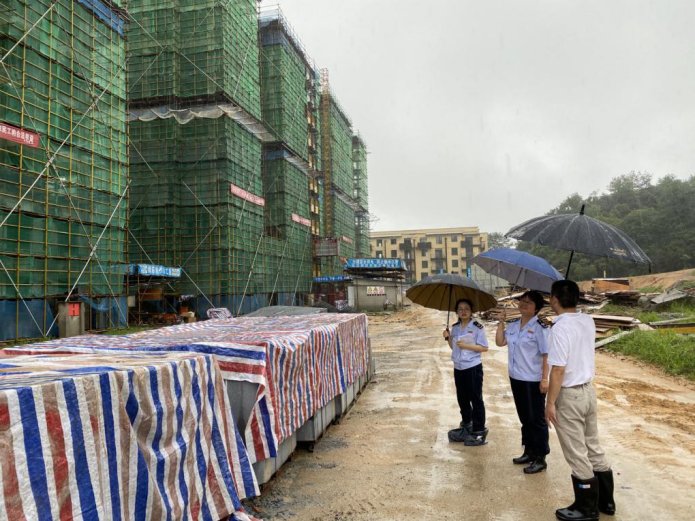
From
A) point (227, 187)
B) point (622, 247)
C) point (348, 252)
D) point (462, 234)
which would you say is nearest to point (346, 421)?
point (622, 247)

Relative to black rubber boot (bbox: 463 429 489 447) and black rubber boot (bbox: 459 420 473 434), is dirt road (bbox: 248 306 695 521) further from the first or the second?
black rubber boot (bbox: 459 420 473 434)

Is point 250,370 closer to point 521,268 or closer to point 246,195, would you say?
point 521,268

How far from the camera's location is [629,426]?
7168mm

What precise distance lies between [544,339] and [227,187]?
1066 inches

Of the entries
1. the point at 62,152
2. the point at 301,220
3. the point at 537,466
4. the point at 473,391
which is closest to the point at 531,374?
the point at 537,466

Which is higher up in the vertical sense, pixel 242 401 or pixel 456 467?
pixel 242 401

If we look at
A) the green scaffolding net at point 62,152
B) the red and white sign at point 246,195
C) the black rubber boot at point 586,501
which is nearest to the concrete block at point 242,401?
the black rubber boot at point 586,501

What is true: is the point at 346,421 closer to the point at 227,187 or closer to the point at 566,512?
the point at 566,512

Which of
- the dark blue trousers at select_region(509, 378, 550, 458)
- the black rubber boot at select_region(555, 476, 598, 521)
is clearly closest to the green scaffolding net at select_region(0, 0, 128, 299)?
the dark blue trousers at select_region(509, 378, 550, 458)

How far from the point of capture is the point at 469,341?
20.2 feet

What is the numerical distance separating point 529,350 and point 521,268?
40.0 inches

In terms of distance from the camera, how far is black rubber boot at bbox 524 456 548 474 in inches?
207

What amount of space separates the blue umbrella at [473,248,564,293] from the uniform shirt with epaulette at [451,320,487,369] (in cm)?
70

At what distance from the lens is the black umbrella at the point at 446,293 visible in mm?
6195
